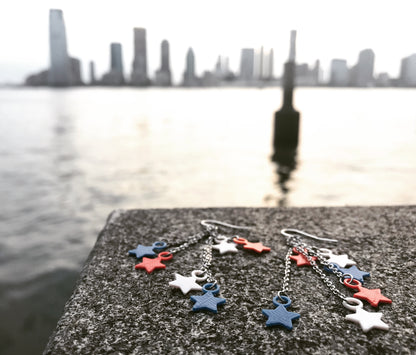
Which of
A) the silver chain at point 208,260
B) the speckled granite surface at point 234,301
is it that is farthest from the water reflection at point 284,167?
the silver chain at point 208,260

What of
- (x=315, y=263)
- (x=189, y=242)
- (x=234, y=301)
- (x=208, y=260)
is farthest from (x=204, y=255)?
(x=315, y=263)

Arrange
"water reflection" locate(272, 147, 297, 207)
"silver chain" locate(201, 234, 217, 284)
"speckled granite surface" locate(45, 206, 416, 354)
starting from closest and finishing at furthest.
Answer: "speckled granite surface" locate(45, 206, 416, 354), "silver chain" locate(201, 234, 217, 284), "water reflection" locate(272, 147, 297, 207)

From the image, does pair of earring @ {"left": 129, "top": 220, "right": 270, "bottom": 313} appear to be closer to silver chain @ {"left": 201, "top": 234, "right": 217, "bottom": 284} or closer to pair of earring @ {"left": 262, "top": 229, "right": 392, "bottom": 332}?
silver chain @ {"left": 201, "top": 234, "right": 217, "bottom": 284}

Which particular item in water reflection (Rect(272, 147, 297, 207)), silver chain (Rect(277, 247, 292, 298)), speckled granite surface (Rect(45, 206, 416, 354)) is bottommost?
water reflection (Rect(272, 147, 297, 207))

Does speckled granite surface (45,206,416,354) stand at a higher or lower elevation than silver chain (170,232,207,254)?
lower

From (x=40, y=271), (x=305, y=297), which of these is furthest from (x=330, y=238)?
(x=40, y=271)

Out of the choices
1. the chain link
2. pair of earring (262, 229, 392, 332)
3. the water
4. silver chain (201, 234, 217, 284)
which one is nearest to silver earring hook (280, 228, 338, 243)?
pair of earring (262, 229, 392, 332)

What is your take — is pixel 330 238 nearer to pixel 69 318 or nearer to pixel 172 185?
pixel 69 318

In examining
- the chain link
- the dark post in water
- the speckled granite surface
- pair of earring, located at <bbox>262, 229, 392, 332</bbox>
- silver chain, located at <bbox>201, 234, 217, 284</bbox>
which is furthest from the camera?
the dark post in water
